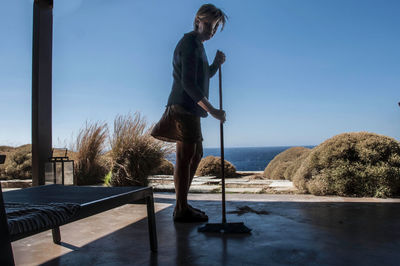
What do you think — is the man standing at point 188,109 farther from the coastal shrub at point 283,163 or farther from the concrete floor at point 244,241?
the coastal shrub at point 283,163

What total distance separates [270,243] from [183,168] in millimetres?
945

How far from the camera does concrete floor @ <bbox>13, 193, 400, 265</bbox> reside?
1728 millimetres

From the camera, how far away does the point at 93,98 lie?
88.3 ft

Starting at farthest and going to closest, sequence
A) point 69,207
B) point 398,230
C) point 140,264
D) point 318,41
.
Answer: point 318,41 → point 398,230 → point 140,264 → point 69,207

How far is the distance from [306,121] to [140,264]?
225ft

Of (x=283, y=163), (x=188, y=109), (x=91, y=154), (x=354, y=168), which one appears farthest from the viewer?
(x=283, y=163)

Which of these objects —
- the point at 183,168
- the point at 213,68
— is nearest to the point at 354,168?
the point at 213,68

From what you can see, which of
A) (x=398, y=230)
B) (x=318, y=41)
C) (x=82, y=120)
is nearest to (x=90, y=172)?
(x=82, y=120)

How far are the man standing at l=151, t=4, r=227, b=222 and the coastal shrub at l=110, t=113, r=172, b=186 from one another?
5.62 ft

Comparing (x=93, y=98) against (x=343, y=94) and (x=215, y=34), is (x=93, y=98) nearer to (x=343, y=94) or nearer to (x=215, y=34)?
(x=215, y=34)

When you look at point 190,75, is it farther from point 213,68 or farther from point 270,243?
point 270,243

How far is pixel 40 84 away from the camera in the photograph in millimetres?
3537

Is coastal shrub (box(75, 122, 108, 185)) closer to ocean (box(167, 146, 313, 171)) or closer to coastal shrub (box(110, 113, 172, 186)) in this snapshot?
coastal shrub (box(110, 113, 172, 186))

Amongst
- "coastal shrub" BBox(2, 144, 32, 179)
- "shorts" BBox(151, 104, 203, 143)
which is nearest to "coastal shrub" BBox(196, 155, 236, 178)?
"coastal shrub" BBox(2, 144, 32, 179)
